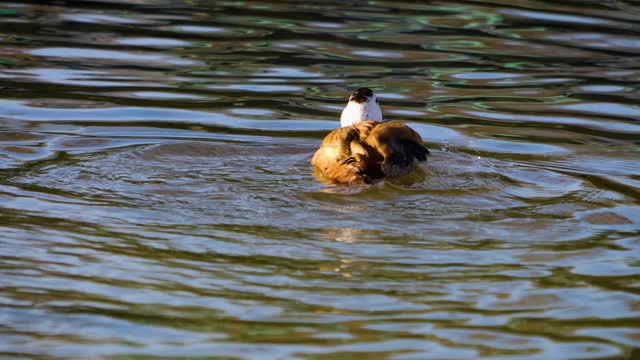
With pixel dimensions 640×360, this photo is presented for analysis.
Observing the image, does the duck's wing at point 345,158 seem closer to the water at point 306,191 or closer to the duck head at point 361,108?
the water at point 306,191

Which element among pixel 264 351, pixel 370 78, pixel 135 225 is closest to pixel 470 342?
pixel 264 351

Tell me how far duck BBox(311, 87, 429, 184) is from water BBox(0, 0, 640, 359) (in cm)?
12

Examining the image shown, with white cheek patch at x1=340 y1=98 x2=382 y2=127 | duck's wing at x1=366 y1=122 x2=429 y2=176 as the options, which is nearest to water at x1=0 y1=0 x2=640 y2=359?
duck's wing at x1=366 y1=122 x2=429 y2=176

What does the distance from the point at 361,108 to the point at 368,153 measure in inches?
31.7

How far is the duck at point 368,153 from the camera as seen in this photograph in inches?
318

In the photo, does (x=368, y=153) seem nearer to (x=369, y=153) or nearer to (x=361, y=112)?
(x=369, y=153)

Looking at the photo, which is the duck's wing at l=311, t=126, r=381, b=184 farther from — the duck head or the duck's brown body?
the duck head

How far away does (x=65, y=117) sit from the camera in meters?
10.3

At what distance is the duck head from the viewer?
884 centimetres

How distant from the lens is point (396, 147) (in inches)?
323

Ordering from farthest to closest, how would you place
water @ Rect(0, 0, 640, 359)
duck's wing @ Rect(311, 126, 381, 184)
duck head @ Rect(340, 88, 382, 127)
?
duck head @ Rect(340, 88, 382, 127) → duck's wing @ Rect(311, 126, 381, 184) → water @ Rect(0, 0, 640, 359)

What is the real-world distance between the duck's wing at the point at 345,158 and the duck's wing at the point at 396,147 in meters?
0.09

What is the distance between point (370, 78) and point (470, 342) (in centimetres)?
664

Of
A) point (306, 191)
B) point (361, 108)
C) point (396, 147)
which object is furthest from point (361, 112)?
point (306, 191)
